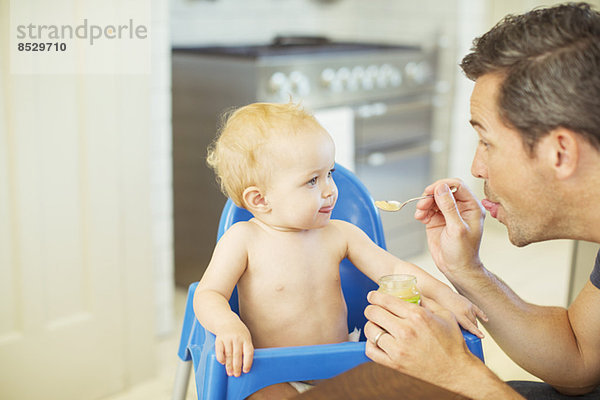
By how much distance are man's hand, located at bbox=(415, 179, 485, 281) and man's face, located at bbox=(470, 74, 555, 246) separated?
0.09 m

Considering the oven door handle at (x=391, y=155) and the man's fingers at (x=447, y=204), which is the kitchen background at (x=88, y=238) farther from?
the man's fingers at (x=447, y=204)

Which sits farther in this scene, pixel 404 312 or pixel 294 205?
pixel 294 205

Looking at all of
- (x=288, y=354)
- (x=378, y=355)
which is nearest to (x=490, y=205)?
(x=378, y=355)

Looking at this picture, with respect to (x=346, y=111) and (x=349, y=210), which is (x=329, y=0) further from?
(x=349, y=210)

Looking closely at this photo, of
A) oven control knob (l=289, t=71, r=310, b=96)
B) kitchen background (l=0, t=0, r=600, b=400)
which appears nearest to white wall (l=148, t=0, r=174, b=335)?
kitchen background (l=0, t=0, r=600, b=400)

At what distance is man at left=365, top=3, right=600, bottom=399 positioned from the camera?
3.71 ft

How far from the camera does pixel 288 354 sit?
1.10 m

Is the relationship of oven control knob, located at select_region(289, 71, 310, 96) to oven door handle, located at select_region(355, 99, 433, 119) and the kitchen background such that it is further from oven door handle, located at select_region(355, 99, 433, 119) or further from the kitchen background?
the kitchen background

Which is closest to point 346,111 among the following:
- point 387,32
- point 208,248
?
point 208,248

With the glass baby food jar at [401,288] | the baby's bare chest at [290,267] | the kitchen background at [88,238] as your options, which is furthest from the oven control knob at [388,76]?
the glass baby food jar at [401,288]

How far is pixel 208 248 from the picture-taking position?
3010mm

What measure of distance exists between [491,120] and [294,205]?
1.32 ft

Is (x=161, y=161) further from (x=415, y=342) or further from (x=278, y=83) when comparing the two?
(x=415, y=342)

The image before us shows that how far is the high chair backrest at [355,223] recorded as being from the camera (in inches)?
60.1
